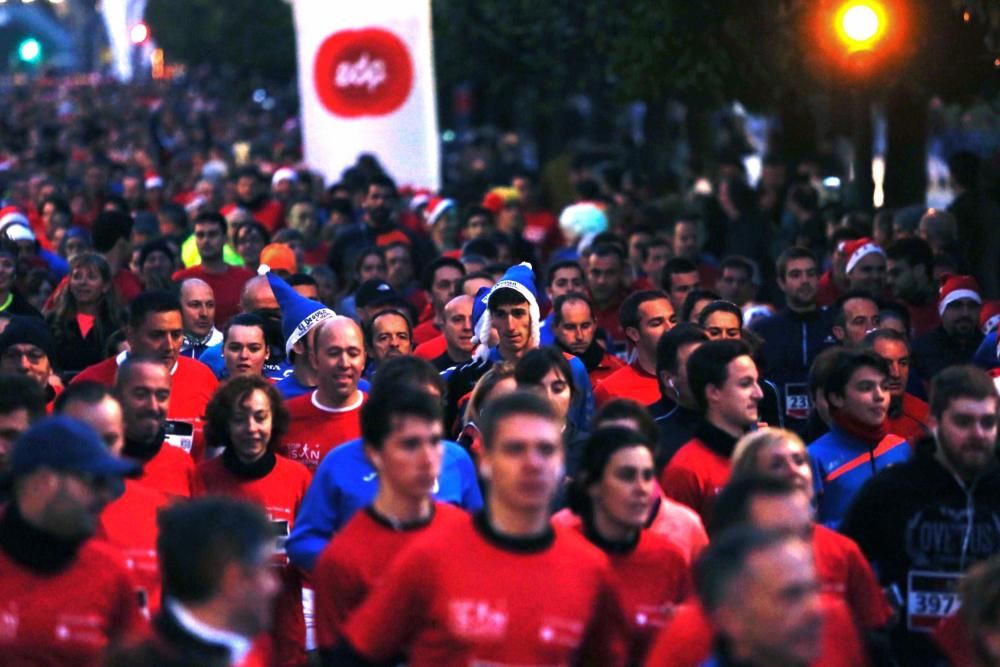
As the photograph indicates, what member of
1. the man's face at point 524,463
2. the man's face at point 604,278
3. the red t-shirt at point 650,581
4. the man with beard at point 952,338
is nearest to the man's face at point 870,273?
the man with beard at point 952,338

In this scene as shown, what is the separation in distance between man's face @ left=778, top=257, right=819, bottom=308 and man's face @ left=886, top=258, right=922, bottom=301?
3.71ft

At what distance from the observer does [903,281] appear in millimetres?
14398

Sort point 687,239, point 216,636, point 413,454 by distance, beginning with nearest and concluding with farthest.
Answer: point 216,636
point 413,454
point 687,239

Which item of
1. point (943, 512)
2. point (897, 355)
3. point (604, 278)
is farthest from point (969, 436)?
point (604, 278)

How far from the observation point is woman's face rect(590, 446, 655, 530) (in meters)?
6.93

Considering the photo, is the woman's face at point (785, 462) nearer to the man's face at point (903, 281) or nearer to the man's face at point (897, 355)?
the man's face at point (897, 355)

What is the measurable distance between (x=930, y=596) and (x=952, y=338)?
5.25 metres

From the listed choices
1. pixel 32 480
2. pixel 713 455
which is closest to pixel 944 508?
pixel 713 455

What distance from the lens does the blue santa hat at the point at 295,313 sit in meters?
11.0

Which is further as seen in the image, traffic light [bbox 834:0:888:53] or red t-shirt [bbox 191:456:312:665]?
traffic light [bbox 834:0:888:53]

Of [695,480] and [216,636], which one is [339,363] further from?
[216,636]

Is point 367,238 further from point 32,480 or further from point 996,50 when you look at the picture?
point 32,480

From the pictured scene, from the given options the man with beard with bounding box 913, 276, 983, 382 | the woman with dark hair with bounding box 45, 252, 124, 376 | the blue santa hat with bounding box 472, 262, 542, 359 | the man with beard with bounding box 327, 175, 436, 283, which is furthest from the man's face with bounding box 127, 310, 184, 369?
the man with beard with bounding box 327, 175, 436, 283

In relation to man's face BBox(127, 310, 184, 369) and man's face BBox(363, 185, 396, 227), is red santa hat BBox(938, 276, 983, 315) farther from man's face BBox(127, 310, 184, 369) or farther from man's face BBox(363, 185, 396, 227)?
man's face BBox(363, 185, 396, 227)
